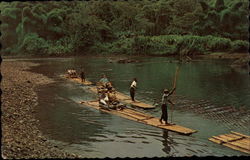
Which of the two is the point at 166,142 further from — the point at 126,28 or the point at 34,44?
the point at 126,28

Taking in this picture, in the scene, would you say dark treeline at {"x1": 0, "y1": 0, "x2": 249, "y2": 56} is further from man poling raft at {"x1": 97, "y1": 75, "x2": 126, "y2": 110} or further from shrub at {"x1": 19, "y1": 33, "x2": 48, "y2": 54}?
man poling raft at {"x1": 97, "y1": 75, "x2": 126, "y2": 110}

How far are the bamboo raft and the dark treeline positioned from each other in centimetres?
4445

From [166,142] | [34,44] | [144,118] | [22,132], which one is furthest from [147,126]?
[34,44]

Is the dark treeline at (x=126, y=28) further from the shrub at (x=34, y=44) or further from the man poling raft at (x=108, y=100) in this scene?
the man poling raft at (x=108, y=100)

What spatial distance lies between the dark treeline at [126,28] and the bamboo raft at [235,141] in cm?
4445

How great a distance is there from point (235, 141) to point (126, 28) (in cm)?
5727

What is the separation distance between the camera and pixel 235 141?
12148 mm

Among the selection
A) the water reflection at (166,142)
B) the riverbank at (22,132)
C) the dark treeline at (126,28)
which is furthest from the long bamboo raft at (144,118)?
the dark treeline at (126,28)

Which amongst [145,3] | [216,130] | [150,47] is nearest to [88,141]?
[216,130]

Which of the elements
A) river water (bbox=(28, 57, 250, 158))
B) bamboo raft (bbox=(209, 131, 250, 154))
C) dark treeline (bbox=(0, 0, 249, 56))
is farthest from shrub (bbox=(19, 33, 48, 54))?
bamboo raft (bbox=(209, 131, 250, 154))

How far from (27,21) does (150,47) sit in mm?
26286

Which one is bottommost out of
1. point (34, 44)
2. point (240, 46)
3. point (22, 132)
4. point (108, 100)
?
point (22, 132)

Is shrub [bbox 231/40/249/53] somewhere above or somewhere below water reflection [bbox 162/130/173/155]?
above

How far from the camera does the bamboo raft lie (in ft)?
37.5
